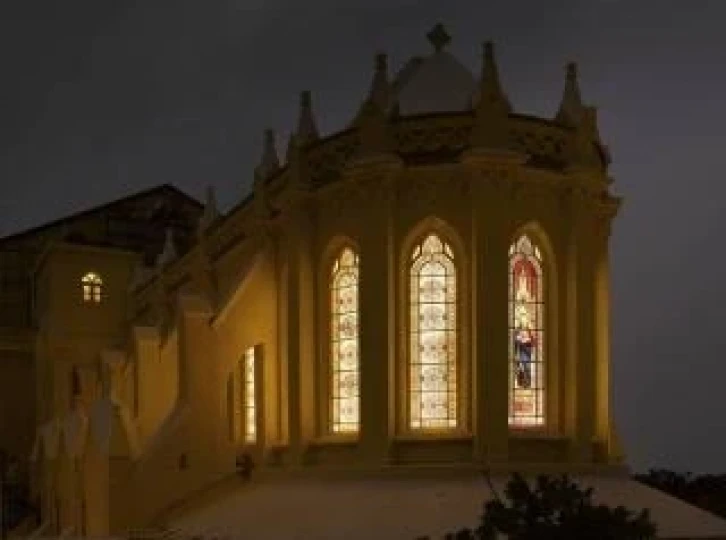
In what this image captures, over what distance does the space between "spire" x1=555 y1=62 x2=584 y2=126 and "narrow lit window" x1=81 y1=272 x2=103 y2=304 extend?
2262cm

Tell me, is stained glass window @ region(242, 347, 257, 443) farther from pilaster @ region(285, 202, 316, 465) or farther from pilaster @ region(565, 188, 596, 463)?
pilaster @ region(565, 188, 596, 463)

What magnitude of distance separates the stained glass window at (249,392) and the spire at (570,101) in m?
8.08

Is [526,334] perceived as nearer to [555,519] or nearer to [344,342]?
[344,342]

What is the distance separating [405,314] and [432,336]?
653 mm

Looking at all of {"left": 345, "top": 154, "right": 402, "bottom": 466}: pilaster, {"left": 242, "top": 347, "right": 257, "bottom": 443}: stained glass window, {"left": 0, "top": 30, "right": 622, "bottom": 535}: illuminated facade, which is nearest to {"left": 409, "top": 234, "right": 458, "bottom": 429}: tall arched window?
{"left": 0, "top": 30, "right": 622, "bottom": 535}: illuminated facade

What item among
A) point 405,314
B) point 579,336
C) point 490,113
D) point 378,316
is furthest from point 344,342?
point 490,113

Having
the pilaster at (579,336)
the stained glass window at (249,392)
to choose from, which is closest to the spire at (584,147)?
the pilaster at (579,336)

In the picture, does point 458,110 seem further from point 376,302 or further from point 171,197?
point 171,197

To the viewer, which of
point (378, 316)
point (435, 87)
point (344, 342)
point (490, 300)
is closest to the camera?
point (490, 300)

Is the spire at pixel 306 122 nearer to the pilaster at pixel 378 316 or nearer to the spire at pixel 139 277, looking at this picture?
the pilaster at pixel 378 316

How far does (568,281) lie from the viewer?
3042 centimetres

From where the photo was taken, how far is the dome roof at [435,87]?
32.2 meters

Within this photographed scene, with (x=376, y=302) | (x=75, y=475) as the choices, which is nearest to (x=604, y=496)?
(x=376, y=302)

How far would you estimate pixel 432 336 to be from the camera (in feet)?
98.3
